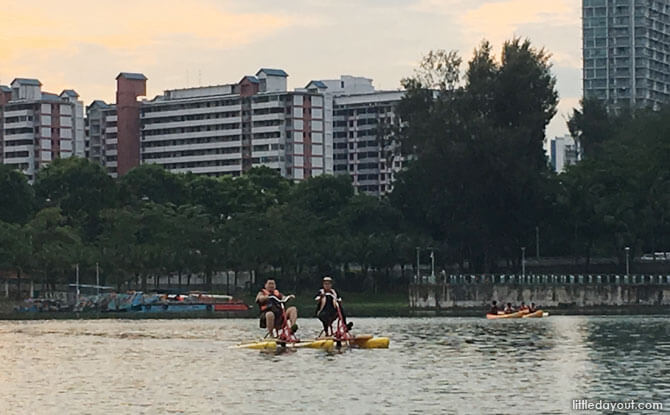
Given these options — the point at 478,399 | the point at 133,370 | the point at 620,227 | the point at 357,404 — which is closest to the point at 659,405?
the point at 478,399

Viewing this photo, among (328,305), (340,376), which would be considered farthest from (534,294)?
(340,376)

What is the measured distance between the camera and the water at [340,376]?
37312 millimetres

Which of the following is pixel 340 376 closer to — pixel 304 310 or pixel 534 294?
pixel 304 310

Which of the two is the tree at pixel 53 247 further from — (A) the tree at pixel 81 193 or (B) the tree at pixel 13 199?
(B) the tree at pixel 13 199

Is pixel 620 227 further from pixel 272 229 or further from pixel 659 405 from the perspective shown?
pixel 659 405

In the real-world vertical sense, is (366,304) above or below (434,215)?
below

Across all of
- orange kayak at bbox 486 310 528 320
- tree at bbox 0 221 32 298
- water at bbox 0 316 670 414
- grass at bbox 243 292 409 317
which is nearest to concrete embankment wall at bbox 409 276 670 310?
grass at bbox 243 292 409 317

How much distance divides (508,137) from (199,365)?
83990 mm

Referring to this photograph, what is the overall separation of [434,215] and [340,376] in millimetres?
96371

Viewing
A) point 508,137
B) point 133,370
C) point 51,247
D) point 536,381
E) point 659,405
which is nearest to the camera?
point 659,405

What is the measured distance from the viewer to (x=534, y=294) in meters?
133

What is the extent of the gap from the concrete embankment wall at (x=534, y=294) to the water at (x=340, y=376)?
6105cm

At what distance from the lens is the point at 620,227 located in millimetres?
145875

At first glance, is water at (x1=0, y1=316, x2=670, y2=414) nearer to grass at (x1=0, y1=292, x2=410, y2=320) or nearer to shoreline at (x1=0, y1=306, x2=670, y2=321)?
shoreline at (x1=0, y1=306, x2=670, y2=321)
